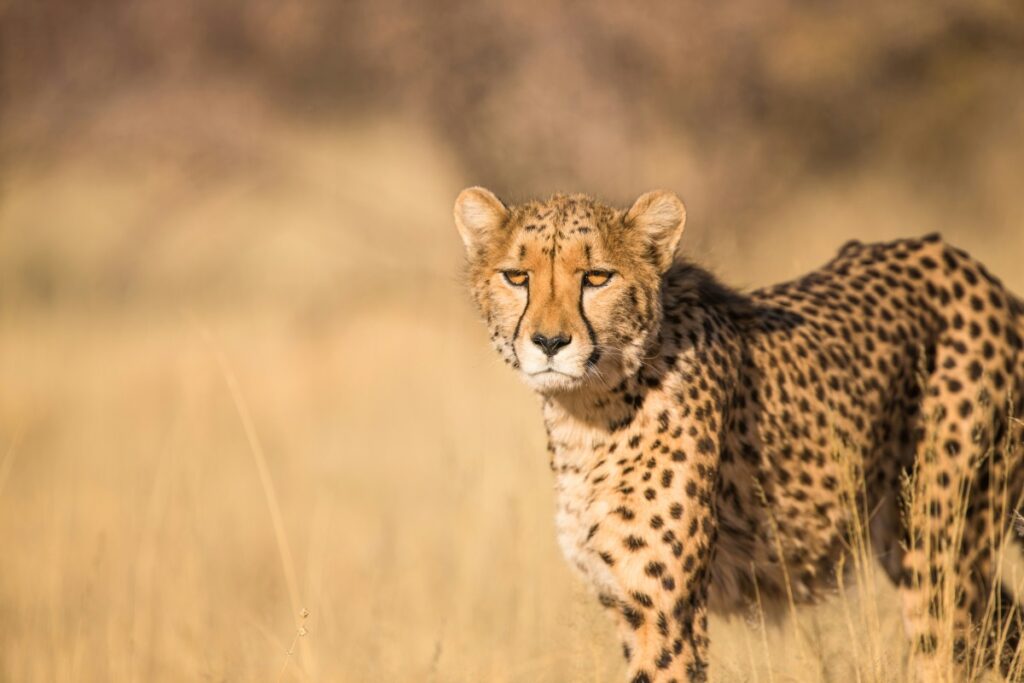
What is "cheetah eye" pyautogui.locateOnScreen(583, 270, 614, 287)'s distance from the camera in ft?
10.2

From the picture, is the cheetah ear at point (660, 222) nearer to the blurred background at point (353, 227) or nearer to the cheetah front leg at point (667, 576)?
the cheetah front leg at point (667, 576)

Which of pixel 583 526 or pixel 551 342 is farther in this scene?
pixel 583 526

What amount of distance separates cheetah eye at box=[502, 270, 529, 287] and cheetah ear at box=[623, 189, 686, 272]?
0.29m

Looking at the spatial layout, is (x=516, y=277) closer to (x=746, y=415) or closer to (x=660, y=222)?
(x=660, y=222)

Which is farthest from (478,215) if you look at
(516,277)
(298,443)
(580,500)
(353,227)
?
(353,227)

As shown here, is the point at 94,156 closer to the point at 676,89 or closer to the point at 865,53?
the point at 676,89

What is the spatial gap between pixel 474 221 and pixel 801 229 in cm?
792

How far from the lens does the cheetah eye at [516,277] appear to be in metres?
3.15

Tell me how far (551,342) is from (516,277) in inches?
11.2

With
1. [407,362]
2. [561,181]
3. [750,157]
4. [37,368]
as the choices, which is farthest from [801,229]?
[37,368]

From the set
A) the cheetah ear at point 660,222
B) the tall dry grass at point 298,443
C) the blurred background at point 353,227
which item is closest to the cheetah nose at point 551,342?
the cheetah ear at point 660,222

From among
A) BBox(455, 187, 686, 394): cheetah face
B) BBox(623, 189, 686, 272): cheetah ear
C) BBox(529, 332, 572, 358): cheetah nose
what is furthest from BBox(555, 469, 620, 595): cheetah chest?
BBox(623, 189, 686, 272): cheetah ear

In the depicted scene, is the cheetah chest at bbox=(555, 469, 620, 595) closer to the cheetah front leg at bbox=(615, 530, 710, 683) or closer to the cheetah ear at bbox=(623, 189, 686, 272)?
the cheetah front leg at bbox=(615, 530, 710, 683)

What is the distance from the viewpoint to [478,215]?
340cm
